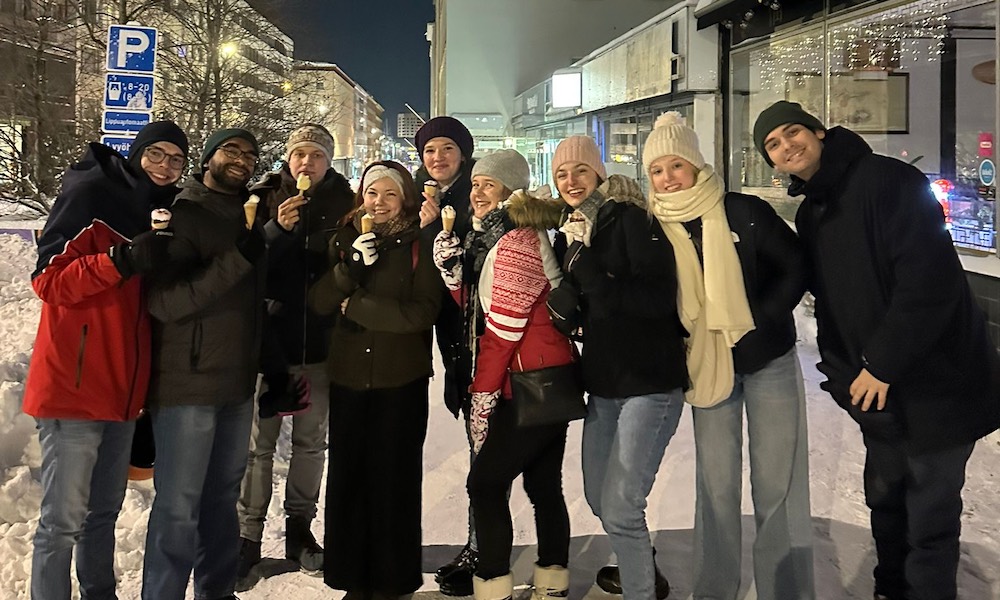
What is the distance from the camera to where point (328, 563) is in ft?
11.1

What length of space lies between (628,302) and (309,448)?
6.47 ft

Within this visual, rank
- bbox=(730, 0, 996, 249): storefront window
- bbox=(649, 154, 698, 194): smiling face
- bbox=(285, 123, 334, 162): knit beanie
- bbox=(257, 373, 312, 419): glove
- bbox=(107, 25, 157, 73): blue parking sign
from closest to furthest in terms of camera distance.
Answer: bbox=(649, 154, 698, 194): smiling face
bbox=(257, 373, 312, 419): glove
bbox=(285, 123, 334, 162): knit beanie
bbox=(107, 25, 157, 73): blue parking sign
bbox=(730, 0, 996, 249): storefront window

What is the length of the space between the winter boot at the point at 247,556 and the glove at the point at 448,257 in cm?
177

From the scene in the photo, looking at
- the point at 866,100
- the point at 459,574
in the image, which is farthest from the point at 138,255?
the point at 866,100

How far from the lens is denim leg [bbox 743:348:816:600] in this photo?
10.1ft

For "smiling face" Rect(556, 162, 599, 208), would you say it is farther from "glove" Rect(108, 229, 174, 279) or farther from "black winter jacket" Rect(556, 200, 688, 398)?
"glove" Rect(108, 229, 174, 279)

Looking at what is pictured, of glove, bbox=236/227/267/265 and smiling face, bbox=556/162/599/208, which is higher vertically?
smiling face, bbox=556/162/599/208

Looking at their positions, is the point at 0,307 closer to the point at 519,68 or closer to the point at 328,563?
the point at 328,563

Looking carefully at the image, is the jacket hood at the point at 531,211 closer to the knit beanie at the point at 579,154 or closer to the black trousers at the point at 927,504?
the knit beanie at the point at 579,154

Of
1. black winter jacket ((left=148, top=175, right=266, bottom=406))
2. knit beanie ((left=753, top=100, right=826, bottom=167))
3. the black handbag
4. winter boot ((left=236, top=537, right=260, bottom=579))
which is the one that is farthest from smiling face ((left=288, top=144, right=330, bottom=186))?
knit beanie ((left=753, top=100, right=826, bottom=167))

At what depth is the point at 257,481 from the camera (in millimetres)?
3844

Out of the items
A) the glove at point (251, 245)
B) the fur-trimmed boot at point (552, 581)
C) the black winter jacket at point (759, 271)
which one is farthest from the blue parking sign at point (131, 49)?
the fur-trimmed boot at point (552, 581)

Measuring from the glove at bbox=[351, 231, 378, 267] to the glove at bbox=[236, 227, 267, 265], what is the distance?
0.41m

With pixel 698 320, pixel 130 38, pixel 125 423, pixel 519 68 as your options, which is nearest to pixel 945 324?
pixel 698 320
